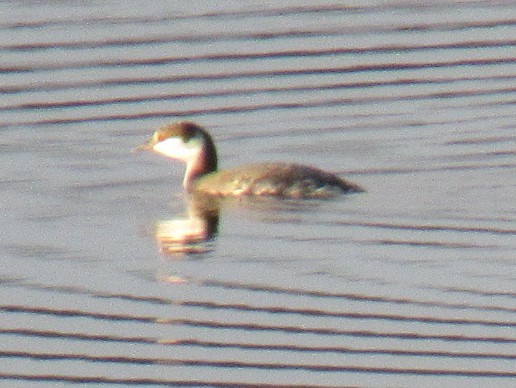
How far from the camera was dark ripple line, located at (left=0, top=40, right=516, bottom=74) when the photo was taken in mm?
21547

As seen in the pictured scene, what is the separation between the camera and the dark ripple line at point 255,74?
2102 cm

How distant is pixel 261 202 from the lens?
1755 centimetres

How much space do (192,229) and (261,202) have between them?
3.45ft

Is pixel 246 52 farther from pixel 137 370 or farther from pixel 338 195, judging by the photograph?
pixel 137 370

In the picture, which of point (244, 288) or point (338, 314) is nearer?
point (338, 314)

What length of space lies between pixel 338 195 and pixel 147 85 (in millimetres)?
4520

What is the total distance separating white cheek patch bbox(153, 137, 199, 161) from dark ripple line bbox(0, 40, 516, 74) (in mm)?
3189

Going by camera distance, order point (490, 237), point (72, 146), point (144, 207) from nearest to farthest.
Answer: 1. point (490, 237)
2. point (144, 207)
3. point (72, 146)

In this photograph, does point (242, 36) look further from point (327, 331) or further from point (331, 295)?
point (327, 331)

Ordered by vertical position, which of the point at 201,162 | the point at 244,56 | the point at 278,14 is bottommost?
the point at 201,162

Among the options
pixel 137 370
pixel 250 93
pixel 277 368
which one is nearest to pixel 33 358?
pixel 137 370

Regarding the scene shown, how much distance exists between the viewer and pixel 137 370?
12.4 meters

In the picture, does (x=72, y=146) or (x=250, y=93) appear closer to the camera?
(x=72, y=146)

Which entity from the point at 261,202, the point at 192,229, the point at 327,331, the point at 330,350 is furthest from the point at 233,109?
the point at 330,350
